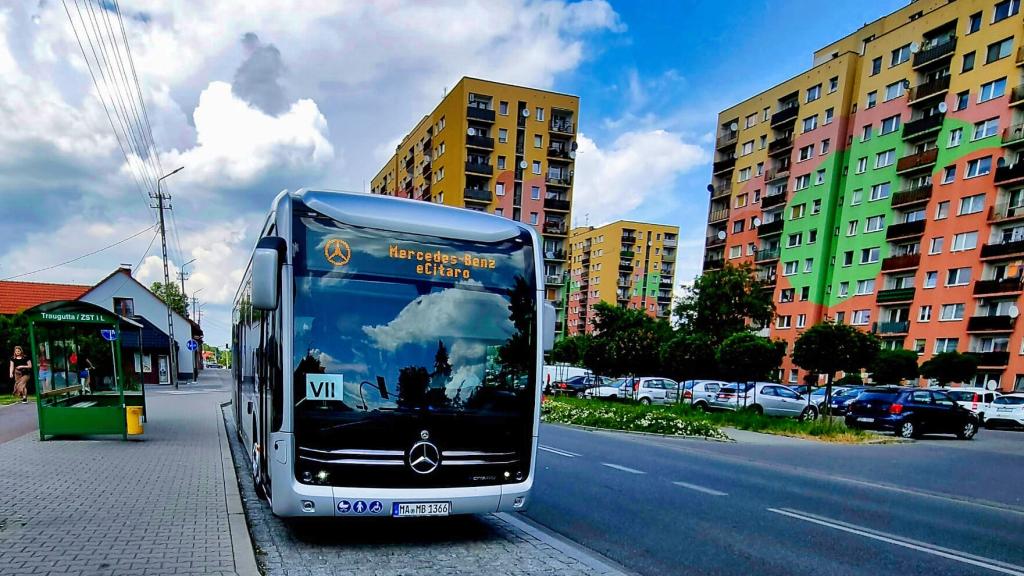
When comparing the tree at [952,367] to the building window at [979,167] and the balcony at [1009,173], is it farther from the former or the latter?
the building window at [979,167]

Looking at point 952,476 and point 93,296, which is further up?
point 93,296

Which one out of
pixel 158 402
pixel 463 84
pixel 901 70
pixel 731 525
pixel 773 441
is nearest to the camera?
pixel 731 525

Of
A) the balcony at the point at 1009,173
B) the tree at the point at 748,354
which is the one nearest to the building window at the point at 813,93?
the balcony at the point at 1009,173

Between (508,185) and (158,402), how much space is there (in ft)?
136

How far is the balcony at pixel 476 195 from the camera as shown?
183 feet

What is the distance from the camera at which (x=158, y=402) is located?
21.1 metres

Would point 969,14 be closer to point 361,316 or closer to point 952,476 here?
point 952,476

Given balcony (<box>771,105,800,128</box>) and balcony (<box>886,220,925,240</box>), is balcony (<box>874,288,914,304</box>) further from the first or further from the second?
balcony (<box>771,105,800,128</box>)

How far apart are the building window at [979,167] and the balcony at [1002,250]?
5137 mm

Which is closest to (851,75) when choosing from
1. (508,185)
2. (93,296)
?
(508,185)

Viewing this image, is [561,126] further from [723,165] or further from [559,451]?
[559,451]

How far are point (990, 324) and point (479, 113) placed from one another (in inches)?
1727

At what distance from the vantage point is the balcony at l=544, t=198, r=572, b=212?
194 feet

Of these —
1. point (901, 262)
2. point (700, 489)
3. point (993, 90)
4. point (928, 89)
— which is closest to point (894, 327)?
point (901, 262)
